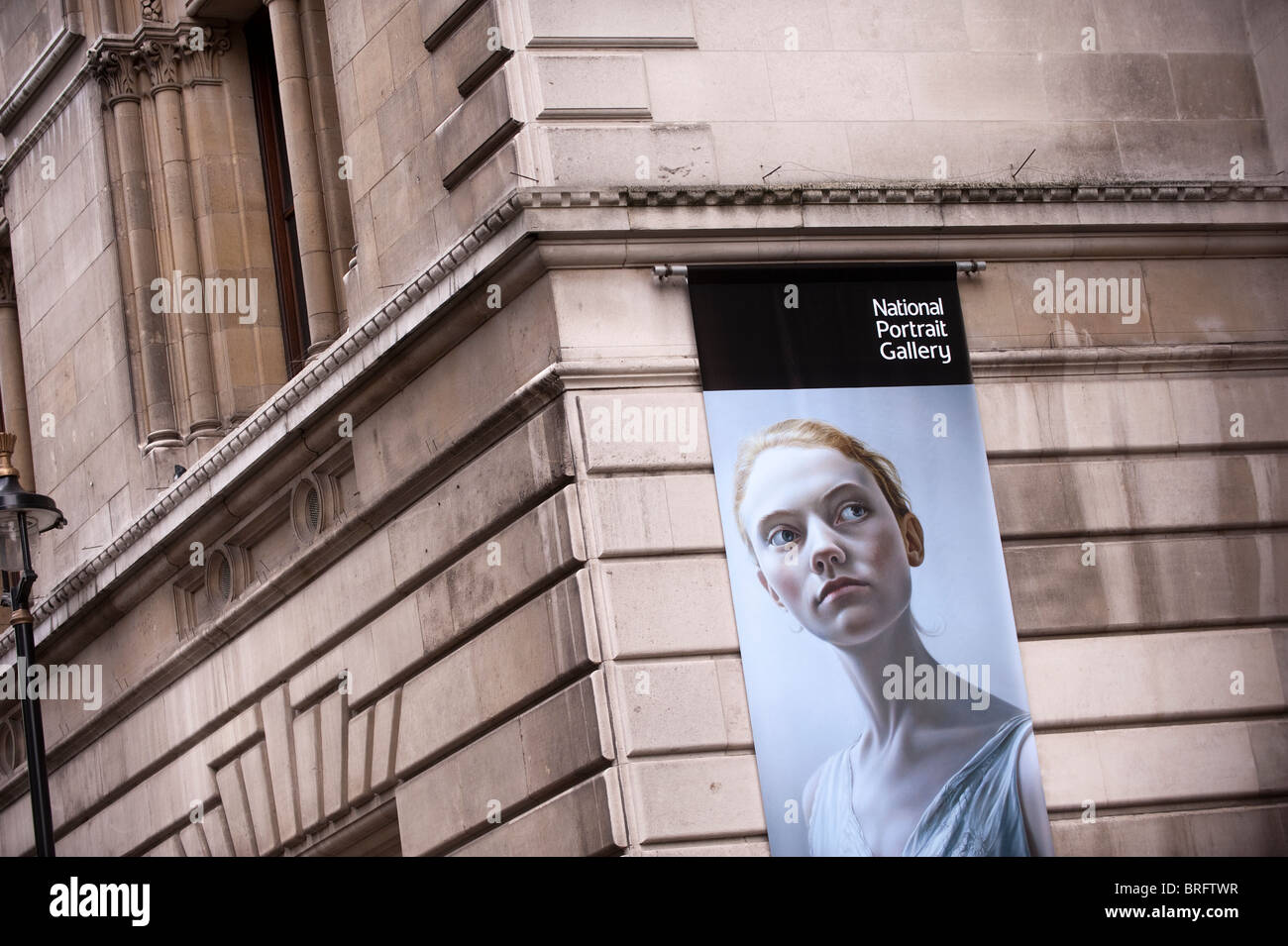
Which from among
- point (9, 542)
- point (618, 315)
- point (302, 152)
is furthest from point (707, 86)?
point (9, 542)

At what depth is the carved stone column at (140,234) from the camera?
21.7m

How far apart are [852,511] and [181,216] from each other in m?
9.25

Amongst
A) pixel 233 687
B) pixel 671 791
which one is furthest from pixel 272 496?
pixel 671 791

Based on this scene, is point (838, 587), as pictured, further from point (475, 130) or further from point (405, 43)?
point (405, 43)

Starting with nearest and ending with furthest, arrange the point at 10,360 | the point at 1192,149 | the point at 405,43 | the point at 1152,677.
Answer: the point at 1152,677 < the point at 405,43 < the point at 1192,149 < the point at 10,360

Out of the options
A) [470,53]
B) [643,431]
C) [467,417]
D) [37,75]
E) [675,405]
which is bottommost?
[643,431]

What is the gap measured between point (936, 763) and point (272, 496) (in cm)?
685

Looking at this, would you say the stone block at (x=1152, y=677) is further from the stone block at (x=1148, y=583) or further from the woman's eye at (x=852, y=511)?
the woman's eye at (x=852, y=511)

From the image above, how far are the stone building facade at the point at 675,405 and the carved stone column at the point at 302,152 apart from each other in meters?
0.18

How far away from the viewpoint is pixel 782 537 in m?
15.4

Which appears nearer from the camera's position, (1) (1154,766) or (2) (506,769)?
(2) (506,769)

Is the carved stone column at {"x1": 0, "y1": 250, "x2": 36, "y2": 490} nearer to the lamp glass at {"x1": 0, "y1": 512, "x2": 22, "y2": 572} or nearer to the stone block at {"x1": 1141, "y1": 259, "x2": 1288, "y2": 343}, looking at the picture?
the lamp glass at {"x1": 0, "y1": 512, "x2": 22, "y2": 572}

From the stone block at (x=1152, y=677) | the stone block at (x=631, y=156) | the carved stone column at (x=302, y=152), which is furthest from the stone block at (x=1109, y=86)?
the carved stone column at (x=302, y=152)
